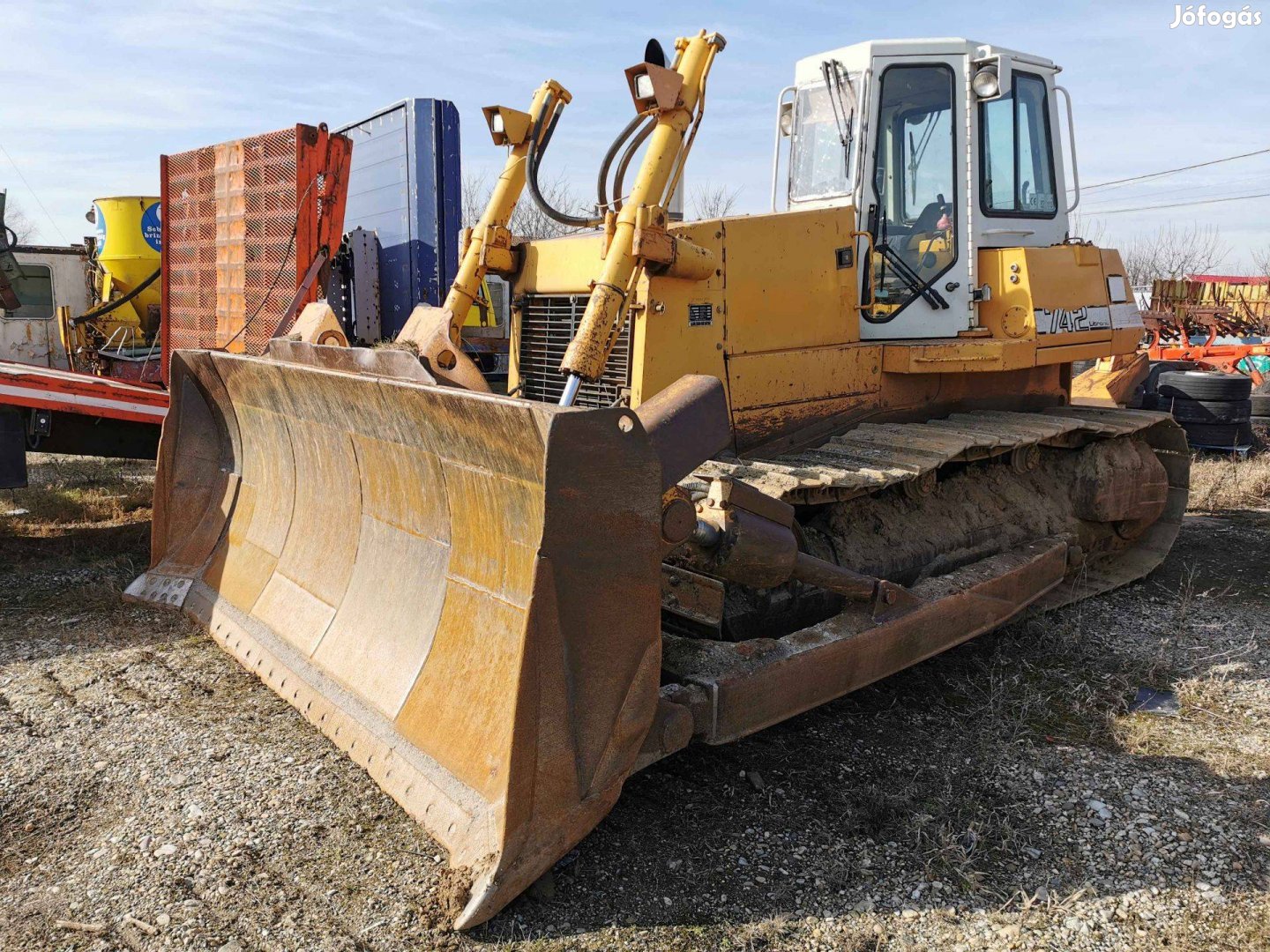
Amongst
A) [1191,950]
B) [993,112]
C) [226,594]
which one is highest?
[993,112]

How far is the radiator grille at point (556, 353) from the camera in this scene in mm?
4742

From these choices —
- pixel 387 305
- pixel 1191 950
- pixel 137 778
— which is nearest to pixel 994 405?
pixel 1191 950

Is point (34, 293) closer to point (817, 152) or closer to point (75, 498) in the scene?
point (75, 498)

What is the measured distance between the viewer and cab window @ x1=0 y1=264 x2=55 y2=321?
12125 mm

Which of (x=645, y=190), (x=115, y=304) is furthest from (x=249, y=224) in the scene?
(x=645, y=190)

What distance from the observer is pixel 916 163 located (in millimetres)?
5656

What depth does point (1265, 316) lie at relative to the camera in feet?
61.1

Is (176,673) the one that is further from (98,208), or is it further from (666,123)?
(98,208)

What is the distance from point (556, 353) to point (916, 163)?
232 centimetres

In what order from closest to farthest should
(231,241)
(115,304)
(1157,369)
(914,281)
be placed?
1. (914,281)
2. (231,241)
3. (115,304)
4. (1157,369)

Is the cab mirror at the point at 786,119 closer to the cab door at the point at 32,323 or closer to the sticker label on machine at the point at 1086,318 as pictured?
the sticker label on machine at the point at 1086,318

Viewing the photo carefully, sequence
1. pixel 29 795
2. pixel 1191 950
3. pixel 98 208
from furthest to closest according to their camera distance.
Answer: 1. pixel 98 208
2. pixel 29 795
3. pixel 1191 950

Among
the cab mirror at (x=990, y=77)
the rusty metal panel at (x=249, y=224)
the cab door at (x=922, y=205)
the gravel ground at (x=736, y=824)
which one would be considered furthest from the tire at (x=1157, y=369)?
the rusty metal panel at (x=249, y=224)

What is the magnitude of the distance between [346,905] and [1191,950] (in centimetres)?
238
